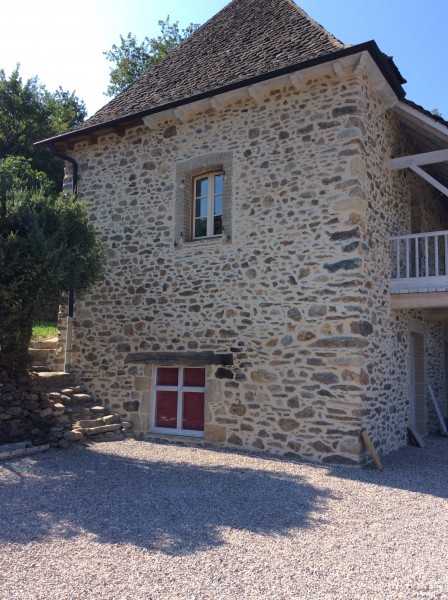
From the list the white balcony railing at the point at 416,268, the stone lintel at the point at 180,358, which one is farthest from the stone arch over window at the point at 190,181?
the white balcony railing at the point at 416,268

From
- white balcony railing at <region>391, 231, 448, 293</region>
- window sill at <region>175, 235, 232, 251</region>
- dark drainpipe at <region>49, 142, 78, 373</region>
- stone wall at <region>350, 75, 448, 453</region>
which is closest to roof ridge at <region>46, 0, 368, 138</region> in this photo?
dark drainpipe at <region>49, 142, 78, 373</region>

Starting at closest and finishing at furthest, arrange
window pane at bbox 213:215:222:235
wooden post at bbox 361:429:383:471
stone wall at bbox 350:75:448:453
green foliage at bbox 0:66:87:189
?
1. wooden post at bbox 361:429:383:471
2. stone wall at bbox 350:75:448:453
3. window pane at bbox 213:215:222:235
4. green foliage at bbox 0:66:87:189

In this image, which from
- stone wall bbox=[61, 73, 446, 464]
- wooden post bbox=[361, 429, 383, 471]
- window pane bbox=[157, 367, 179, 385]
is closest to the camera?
wooden post bbox=[361, 429, 383, 471]

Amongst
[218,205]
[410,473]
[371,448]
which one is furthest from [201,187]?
[410,473]

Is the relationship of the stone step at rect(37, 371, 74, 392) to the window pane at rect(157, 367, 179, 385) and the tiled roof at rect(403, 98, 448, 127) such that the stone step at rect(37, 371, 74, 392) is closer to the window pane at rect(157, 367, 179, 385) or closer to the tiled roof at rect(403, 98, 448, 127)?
the window pane at rect(157, 367, 179, 385)

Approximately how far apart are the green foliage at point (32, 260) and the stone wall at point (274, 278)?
1395mm

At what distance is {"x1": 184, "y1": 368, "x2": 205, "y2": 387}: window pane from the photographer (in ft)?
27.0

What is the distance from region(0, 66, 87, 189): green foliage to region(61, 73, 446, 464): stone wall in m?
13.1

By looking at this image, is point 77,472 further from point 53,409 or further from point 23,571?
point 23,571

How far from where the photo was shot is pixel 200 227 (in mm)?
8602

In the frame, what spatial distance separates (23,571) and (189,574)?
42.4 inches

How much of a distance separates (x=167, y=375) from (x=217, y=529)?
4.48m

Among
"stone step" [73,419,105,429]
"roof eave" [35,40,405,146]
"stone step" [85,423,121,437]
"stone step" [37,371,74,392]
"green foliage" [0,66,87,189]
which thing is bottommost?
"stone step" [85,423,121,437]

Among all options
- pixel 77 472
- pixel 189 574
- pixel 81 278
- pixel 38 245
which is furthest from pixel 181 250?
pixel 189 574
